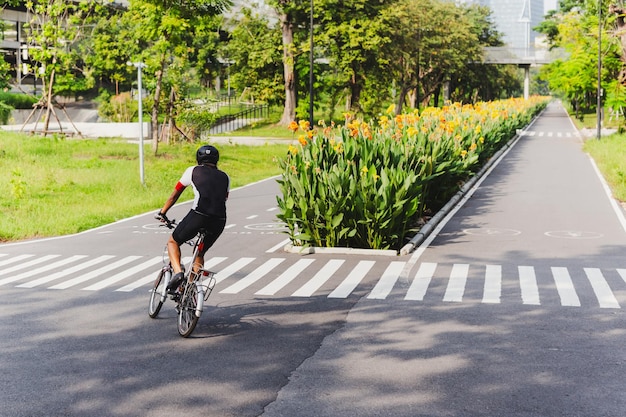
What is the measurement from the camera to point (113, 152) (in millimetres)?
33156

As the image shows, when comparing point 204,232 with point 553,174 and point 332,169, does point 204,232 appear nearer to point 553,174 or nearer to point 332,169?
point 332,169

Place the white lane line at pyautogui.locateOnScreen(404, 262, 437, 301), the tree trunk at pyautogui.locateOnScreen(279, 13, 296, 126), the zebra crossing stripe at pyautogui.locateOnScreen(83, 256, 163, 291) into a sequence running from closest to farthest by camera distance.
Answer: the white lane line at pyautogui.locateOnScreen(404, 262, 437, 301) < the zebra crossing stripe at pyautogui.locateOnScreen(83, 256, 163, 291) < the tree trunk at pyautogui.locateOnScreen(279, 13, 296, 126)

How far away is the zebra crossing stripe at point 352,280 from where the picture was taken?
37.0 feet

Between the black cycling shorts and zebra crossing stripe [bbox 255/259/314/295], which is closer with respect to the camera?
the black cycling shorts

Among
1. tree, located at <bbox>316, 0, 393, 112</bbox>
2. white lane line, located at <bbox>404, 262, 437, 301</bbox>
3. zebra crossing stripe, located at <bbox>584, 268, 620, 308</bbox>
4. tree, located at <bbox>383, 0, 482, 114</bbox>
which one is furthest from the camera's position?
tree, located at <bbox>383, 0, 482, 114</bbox>

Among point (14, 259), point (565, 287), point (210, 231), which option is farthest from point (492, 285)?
point (14, 259)

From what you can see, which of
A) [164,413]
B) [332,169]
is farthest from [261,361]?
[332,169]

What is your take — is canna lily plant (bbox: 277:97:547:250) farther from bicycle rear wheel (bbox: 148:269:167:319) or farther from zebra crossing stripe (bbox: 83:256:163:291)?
bicycle rear wheel (bbox: 148:269:167:319)

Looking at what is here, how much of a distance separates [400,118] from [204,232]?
46.1 feet

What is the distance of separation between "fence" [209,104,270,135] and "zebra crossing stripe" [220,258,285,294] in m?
48.7

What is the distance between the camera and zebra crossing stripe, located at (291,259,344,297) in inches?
448

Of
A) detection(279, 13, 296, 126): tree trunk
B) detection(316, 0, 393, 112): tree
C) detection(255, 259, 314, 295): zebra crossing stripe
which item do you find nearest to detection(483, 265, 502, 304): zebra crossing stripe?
detection(255, 259, 314, 295): zebra crossing stripe

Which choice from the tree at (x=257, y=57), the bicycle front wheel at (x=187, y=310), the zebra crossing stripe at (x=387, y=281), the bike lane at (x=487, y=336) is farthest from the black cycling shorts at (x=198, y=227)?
the tree at (x=257, y=57)

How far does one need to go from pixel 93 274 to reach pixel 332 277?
346 cm
